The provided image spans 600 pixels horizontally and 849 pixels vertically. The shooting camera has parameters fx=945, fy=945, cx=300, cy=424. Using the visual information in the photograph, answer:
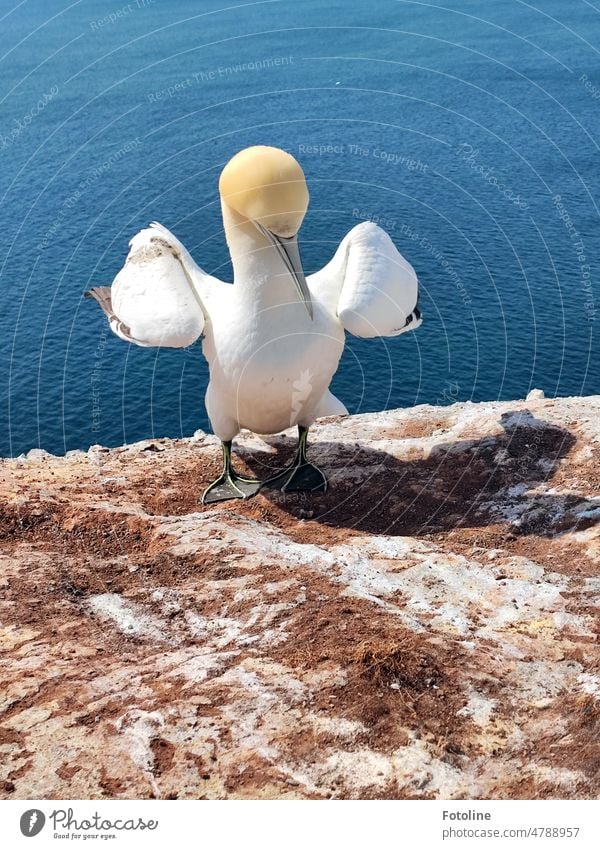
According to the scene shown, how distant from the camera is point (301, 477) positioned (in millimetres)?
22844

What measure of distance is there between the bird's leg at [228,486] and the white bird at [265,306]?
3cm

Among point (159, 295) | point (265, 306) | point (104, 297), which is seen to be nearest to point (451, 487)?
point (265, 306)

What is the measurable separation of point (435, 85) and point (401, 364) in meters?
51.6

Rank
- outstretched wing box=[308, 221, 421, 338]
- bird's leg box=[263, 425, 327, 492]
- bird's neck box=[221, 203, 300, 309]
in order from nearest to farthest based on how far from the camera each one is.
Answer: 1. bird's neck box=[221, 203, 300, 309]
2. outstretched wing box=[308, 221, 421, 338]
3. bird's leg box=[263, 425, 327, 492]

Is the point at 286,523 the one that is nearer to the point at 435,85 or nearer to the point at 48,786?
the point at 48,786

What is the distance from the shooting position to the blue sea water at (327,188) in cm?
6241

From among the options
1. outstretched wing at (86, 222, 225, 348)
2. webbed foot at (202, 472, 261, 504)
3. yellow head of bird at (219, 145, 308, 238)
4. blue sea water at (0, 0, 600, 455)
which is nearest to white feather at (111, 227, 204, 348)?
outstretched wing at (86, 222, 225, 348)

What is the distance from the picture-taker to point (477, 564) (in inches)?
709

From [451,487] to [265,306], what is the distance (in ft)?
20.3

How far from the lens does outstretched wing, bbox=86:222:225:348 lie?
814 inches

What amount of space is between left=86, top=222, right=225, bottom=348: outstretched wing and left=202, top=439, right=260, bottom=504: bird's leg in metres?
3.46

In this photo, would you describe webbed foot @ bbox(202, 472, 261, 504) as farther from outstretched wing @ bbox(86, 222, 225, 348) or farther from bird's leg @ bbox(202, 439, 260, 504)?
outstretched wing @ bbox(86, 222, 225, 348)
